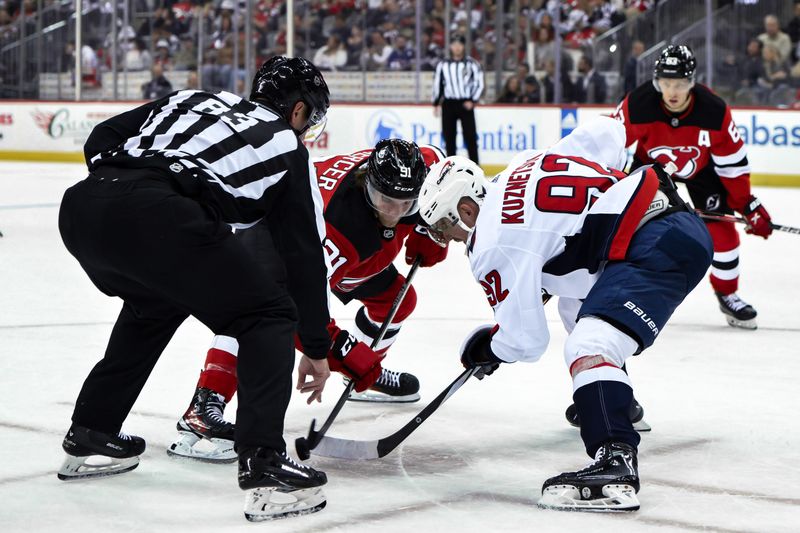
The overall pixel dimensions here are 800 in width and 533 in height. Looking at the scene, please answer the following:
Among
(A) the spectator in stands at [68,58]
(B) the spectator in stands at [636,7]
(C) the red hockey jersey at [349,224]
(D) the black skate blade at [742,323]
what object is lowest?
(D) the black skate blade at [742,323]

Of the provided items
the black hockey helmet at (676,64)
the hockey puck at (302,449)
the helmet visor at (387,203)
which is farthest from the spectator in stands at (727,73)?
the hockey puck at (302,449)

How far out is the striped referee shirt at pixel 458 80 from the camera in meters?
12.5

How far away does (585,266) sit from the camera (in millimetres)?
3051

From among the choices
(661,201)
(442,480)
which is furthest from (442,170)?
(442,480)

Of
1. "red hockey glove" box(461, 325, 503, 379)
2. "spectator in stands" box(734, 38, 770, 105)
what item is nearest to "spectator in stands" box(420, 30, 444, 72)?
"spectator in stands" box(734, 38, 770, 105)

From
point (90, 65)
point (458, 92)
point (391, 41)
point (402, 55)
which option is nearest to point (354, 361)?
point (458, 92)

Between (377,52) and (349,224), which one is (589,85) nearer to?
(377,52)

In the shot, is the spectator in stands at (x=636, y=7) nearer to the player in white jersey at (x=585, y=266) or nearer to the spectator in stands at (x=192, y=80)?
the spectator in stands at (x=192, y=80)

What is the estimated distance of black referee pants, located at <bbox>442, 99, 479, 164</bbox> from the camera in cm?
1263

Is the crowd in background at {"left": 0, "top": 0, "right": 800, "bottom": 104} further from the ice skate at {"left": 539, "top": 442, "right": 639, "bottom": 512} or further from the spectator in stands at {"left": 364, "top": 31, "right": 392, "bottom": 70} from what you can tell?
the ice skate at {"left": 539, "top": 442, "right": 639, "bottom": 512}

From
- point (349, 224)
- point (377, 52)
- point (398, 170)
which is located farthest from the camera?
point (377, 52)

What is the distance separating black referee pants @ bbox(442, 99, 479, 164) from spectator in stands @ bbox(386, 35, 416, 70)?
5.02 feet

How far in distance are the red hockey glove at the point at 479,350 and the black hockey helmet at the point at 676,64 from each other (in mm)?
2699

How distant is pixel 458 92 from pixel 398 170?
367 inches
